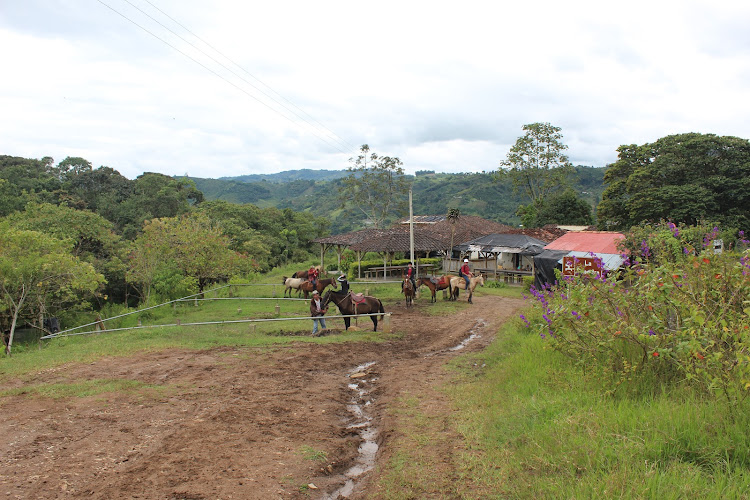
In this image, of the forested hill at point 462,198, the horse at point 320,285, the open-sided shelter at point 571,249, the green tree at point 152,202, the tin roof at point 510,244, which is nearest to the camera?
the horse at point 320,285

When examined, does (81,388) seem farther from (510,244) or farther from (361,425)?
(510,244)

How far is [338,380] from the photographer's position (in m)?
8.91

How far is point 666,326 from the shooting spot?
557cm

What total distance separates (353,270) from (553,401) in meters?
23.0

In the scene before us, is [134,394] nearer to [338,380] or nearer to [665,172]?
[338,380]

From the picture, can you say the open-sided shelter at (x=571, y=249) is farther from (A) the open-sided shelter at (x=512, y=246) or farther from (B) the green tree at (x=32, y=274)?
(B) the green tree at (x=32, y=274)

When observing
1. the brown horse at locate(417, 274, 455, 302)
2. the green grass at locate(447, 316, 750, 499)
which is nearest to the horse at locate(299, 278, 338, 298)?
the brown horse at locate(417, 274, 455, 302)

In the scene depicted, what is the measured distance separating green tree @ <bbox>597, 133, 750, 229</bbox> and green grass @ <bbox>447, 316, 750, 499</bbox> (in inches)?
800

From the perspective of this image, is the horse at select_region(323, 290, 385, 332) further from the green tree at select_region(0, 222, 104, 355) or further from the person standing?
the green tree at select_region(0, 222, 104, 355)


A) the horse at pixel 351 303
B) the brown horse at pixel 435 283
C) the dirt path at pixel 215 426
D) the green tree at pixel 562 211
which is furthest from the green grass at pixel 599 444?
the green tree at pixel 562 211

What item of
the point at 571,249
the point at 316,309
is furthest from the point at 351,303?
the point at 571,249

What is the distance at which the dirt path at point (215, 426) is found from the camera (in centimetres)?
496

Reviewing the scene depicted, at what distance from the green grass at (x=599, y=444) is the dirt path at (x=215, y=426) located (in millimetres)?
776

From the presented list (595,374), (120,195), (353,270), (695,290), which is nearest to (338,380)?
(595,374)
